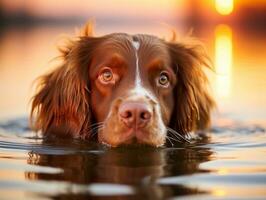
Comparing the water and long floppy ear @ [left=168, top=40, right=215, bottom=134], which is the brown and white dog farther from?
the water

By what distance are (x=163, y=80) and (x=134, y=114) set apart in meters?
1.05

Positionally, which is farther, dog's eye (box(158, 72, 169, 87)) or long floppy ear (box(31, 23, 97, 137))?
long floppy ear (box(31, 23, 97, 137))

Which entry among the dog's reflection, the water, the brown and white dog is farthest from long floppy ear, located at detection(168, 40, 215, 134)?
the dog's reflection

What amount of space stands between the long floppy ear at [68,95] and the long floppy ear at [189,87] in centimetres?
85

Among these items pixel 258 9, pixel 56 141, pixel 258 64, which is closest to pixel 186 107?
pixel 56 141

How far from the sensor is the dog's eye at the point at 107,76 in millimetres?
7512

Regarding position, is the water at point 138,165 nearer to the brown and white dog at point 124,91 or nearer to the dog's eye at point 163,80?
the brown and white dog at point 124,91

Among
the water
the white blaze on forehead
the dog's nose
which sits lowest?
the water

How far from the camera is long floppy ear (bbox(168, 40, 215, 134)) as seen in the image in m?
8.23

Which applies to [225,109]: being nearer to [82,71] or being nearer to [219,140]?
[219,140]

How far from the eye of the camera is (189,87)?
8.32 m

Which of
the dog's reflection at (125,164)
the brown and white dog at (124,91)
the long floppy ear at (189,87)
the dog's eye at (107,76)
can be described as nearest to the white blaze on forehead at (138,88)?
the brown and white dog at (124,91)

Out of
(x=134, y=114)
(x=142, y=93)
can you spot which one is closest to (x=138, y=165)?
(x=134, y=114)

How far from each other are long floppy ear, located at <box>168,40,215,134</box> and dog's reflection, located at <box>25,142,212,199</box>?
554mm
